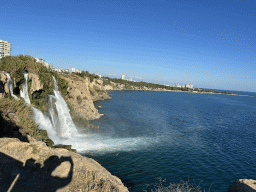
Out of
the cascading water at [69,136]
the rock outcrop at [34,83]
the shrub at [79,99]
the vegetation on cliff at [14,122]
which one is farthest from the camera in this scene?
the shrub at [79,99]

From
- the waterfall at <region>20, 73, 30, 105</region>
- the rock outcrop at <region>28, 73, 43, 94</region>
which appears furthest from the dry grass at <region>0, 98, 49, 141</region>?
the rock outcrop at <region>28, 73, 43, 94</region>

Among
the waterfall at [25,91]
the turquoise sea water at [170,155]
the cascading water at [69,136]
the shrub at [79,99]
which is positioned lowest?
the turquoise sea water at [170,155]

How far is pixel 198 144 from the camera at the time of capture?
2842 cm

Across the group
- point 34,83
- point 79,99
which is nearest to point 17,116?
point 34,83

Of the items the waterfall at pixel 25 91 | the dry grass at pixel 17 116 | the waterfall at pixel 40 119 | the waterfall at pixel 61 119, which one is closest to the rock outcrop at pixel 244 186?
the dry grass at pixel 17 116

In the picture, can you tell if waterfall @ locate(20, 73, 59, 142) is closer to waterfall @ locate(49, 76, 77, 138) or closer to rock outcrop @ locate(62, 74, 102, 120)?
waterfall @ locate(49, 76, 77, 138)

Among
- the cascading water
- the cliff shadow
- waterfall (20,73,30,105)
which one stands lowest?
the cascading water

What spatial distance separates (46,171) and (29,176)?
0.87 meters

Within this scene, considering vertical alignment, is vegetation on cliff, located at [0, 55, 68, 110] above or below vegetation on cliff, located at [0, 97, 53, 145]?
above

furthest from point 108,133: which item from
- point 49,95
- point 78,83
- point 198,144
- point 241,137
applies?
point 241,137

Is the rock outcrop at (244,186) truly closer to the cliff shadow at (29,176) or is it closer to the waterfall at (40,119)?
the cliff shadow at (29,176)

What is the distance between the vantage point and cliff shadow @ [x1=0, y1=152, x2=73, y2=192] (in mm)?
8050

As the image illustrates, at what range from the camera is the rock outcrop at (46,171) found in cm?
837

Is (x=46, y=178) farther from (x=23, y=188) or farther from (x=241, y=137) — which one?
(x=241, y=137)
